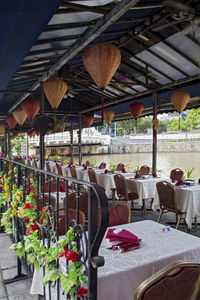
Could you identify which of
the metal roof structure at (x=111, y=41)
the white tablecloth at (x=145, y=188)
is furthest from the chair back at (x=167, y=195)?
the metal roof structure at (x=111, y=41)

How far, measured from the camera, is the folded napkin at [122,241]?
1810 millimetres

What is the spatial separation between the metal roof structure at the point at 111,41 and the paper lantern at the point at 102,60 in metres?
0.35

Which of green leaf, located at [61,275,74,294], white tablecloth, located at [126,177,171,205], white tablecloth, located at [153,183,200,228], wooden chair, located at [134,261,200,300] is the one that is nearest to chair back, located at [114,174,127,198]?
white tablecloth, located at [126,177,171,205]

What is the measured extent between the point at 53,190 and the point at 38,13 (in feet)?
9.92

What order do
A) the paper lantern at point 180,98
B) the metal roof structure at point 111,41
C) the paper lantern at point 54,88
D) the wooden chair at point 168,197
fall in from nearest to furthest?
A: the metal roof structure at point 111,41 → the wooden chair at point 168,197 → the paper lantern at point 54,88 → the paper lantern at point 180,98

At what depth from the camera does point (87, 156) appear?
3384 cm

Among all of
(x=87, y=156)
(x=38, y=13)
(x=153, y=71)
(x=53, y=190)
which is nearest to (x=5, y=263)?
(x=53, y=190)

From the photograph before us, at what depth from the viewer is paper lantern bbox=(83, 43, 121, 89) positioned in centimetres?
317

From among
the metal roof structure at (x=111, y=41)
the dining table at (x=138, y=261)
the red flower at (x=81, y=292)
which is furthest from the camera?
the metal roof structure at (x=111, y=41)

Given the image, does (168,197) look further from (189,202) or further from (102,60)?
(102,60)

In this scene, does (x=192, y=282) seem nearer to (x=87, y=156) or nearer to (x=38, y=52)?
(x=38, y=52)

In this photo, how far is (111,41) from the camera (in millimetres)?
5926

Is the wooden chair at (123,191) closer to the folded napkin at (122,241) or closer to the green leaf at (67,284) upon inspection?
the folded napkin at (122,241)

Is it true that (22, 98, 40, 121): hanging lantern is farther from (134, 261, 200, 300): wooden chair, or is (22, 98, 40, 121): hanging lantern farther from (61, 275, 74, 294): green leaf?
(134, 261, 200, 300): wooden chair
